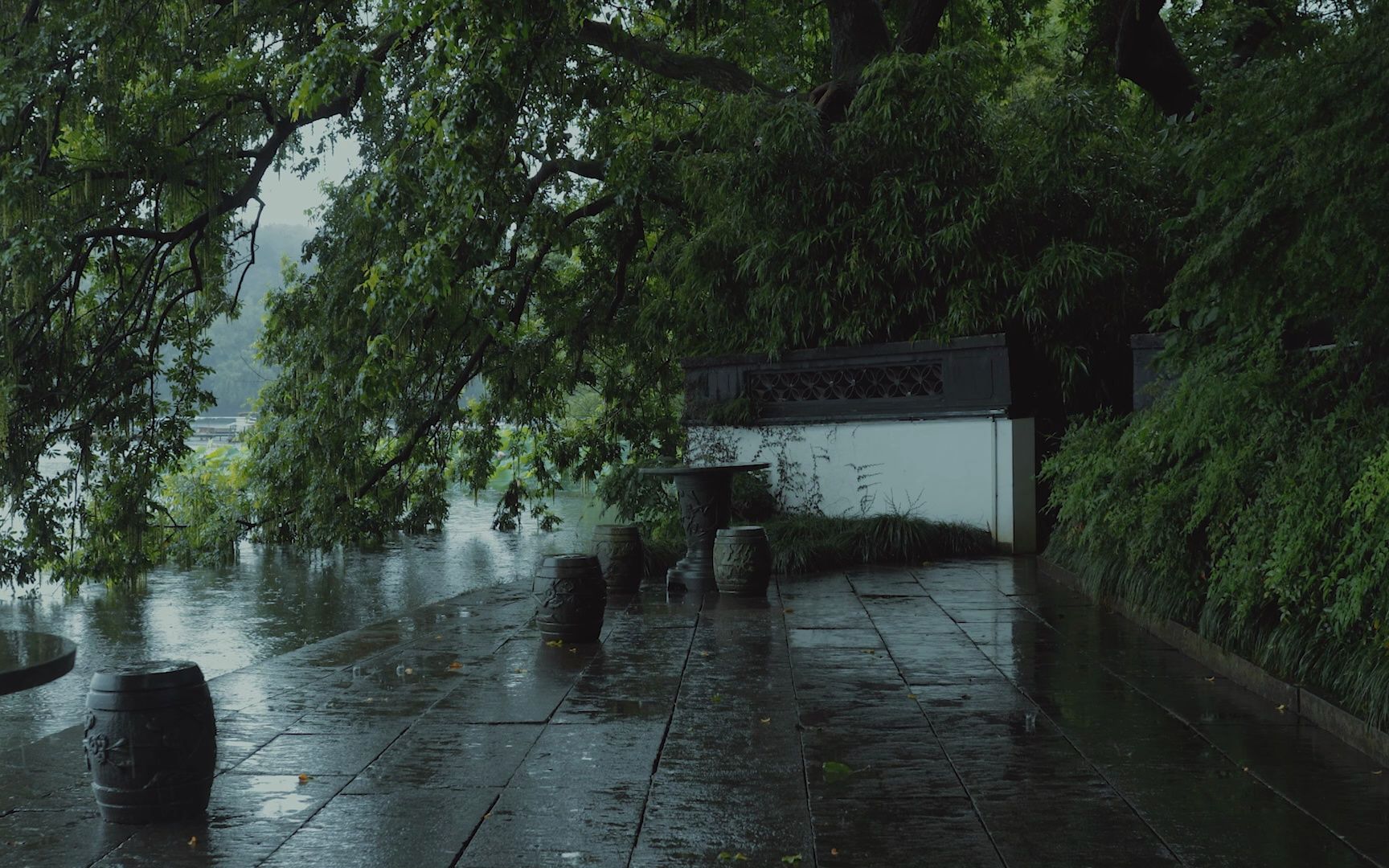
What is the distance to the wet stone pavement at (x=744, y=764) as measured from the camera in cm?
426

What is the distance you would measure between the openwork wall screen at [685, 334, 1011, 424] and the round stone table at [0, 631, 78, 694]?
10257mm

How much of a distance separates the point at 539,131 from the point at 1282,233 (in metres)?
10.1

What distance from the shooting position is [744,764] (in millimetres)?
5301

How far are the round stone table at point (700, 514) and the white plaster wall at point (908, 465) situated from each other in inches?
129

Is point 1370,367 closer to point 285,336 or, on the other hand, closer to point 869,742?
point 869,742

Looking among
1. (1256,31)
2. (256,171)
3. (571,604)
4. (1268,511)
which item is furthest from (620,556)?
(1256,31)

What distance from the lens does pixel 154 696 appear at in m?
4.74

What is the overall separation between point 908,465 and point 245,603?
30.0 ft

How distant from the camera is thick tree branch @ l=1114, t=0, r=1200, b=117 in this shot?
1507 centimetres

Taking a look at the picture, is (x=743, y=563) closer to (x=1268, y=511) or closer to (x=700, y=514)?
(x=700, y=514)

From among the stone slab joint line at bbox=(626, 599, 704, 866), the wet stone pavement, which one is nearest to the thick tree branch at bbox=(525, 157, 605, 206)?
the stone slab joint line at bbox=(626, 599, 704, 866)

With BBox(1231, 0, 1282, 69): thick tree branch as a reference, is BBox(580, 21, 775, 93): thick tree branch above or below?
below

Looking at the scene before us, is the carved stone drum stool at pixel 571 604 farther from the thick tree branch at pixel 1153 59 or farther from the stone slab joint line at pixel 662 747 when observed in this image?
the thick tree branch at pixel 1153 59

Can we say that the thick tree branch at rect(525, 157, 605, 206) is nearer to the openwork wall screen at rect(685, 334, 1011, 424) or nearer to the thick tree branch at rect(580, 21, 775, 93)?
the thick tree branch at rect(580, 21, 775, 93)
